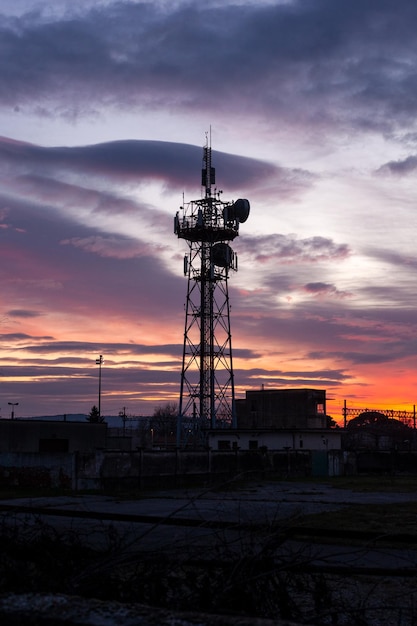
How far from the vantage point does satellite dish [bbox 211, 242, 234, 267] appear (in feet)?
196

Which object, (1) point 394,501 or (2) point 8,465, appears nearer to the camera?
(1) point 394,501

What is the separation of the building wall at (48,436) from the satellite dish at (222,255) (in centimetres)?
1940

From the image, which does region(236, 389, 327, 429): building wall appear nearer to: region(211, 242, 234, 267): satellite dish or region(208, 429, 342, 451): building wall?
region(208, 429, 342, 451): building wall

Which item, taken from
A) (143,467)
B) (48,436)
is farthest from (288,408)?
(143,467)

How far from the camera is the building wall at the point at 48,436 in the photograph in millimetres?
59719

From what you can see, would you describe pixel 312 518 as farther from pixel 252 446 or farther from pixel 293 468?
Answer: pixel 252 446

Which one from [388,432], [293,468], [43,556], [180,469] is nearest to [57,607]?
[43,556]

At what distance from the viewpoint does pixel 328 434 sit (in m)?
61.1

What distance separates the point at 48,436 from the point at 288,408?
29.1 m

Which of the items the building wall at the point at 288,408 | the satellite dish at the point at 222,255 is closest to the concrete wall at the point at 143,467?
the satellite dish at the point at 222,255

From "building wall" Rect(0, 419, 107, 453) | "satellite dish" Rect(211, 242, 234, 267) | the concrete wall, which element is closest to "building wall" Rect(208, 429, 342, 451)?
the concrete wall

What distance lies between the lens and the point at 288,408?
264 feet

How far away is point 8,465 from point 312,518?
18.1m

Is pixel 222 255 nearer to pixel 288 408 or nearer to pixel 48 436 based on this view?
pixel 48 436
